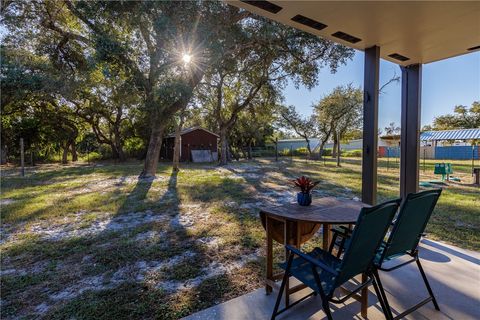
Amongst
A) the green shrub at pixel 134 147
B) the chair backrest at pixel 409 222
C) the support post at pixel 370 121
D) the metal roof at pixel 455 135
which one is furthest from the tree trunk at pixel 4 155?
the metal roof at pixel 455 135

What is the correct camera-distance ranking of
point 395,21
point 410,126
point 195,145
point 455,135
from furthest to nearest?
point 195,145 < point 455,135 < point 410,126 < point 395,21

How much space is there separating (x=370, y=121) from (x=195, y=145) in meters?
16.5

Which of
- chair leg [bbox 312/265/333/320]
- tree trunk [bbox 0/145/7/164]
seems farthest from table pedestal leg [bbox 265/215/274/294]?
tree trunk [bbox 0/145/7/164]

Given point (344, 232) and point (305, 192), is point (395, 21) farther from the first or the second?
point (344, 232)

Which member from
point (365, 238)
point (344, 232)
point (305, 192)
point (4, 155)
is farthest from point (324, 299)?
point (4, 155)

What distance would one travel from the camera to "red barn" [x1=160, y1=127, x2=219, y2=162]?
18344 millimetres

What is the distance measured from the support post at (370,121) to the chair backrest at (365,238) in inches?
64.4

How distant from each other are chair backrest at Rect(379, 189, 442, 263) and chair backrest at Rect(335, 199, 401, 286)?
0.13 meters

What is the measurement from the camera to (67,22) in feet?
27.4

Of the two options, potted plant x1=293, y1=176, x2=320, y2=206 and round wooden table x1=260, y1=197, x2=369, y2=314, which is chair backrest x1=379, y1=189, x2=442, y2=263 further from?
potted plant x1=293, y1=176, x2=320, y2=206

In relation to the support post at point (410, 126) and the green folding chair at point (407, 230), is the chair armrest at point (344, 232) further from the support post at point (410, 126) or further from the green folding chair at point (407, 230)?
the support post at point (410, 126)

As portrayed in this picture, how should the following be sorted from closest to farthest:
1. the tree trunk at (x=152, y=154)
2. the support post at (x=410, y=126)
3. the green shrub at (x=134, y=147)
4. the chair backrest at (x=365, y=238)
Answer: the chair backrest at (x=365, y=238)
the support post at (x=410, y=126)
the tree trunk at (x=152, y=154)
the green shrub at (x=134, y=147)

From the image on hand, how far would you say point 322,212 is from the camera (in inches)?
80.7

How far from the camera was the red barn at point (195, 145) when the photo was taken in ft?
60.2
